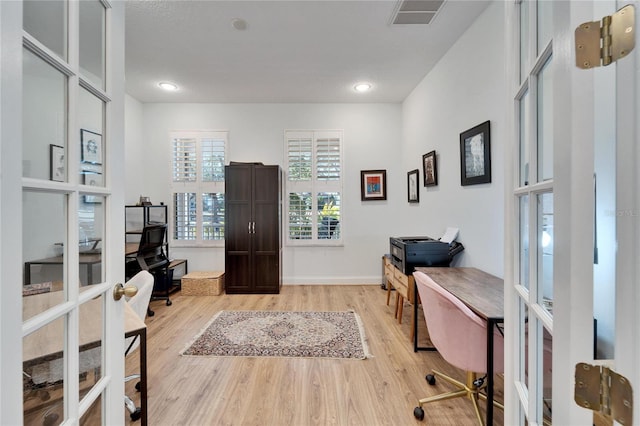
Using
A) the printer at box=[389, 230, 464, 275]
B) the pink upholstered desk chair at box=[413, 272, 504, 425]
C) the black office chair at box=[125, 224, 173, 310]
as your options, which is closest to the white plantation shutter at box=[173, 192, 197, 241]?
the black office chair at box=[125, 224, 173, 310]

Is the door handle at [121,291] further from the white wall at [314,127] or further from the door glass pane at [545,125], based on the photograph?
the white wall at [314,127]

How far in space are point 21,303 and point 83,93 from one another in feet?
1.97

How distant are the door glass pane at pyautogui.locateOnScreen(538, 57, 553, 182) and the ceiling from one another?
1953 millimetres

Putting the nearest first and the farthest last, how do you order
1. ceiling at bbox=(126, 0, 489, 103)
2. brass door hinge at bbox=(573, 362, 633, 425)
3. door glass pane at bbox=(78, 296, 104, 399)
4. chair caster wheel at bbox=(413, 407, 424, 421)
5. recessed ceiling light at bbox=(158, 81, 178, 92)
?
brass door hinge at bbox=(573, 362, 633, 425)
door glass pane at bbox=(78, 296, 104, 399)
chair caster wheel at bbox=(413, 407, 424, 421)
ceiling at bbox=(126, 0, 489, 103)
recessed ceiling light at bbox=(158, 81, 178, 92)

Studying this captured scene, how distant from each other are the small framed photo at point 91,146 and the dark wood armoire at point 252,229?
2979 mm

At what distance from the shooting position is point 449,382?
1.88 m

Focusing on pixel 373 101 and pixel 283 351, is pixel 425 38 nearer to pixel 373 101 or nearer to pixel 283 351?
pixel 373 101

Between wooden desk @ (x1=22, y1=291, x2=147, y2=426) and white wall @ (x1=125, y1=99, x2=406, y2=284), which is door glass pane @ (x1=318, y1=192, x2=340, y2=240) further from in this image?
wooden desk @ (x1=22, y1=291, x2=147, y2=426)

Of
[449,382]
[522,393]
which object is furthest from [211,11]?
[449,382]

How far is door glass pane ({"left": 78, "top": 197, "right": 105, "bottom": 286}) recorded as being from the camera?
79cm

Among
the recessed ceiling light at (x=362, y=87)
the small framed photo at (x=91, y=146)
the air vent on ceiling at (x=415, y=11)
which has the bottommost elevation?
the small framed photo at (x=91, y=146)

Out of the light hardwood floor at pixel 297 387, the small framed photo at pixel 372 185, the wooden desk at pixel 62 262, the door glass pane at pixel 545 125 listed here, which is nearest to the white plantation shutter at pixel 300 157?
the small framed photo at pixel 372 185

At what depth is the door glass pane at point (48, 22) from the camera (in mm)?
603

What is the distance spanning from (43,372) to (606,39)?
4.73 ft
